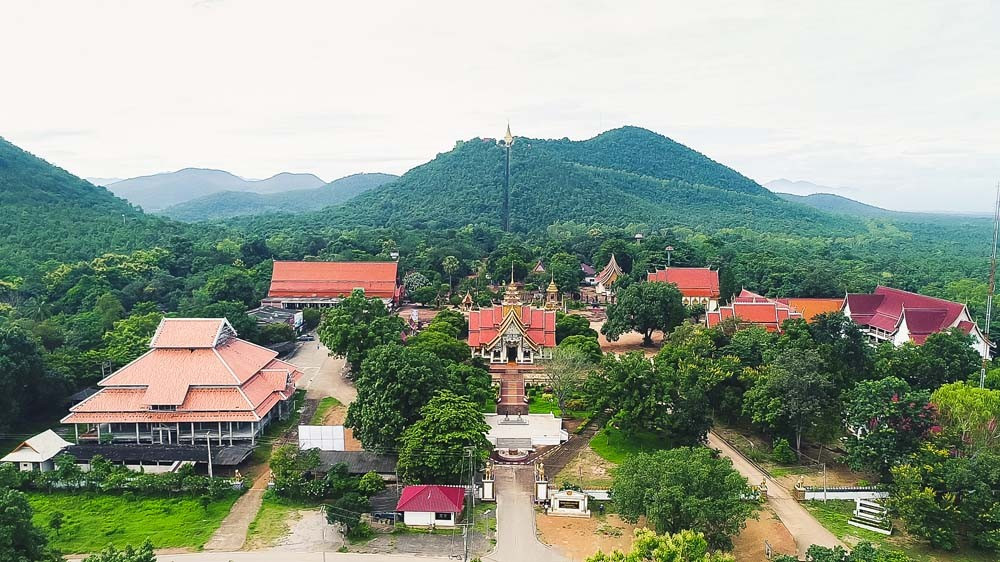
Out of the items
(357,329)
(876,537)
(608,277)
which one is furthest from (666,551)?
(608,277)

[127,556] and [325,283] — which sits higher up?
[325,283]

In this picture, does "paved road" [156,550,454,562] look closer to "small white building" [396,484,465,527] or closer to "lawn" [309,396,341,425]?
"small white building" [396,484,465,527]

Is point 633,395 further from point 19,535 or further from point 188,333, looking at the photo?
point 19,535

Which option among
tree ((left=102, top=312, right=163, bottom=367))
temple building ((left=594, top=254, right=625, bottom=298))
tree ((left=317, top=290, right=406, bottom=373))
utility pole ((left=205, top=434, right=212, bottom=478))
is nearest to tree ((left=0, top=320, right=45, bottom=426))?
tree ((left=102, top=312, right=163, bottom=367))

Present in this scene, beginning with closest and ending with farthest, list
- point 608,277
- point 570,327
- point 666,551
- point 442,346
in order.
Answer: point 666,551 < point 442,346 < point 570,327 < point 608,277

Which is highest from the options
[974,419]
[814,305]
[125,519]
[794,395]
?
[814,305]

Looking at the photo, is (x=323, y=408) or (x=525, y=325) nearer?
(x=323, y=408)

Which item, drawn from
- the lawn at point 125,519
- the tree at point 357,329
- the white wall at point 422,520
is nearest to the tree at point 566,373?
the tree at point 357,329
